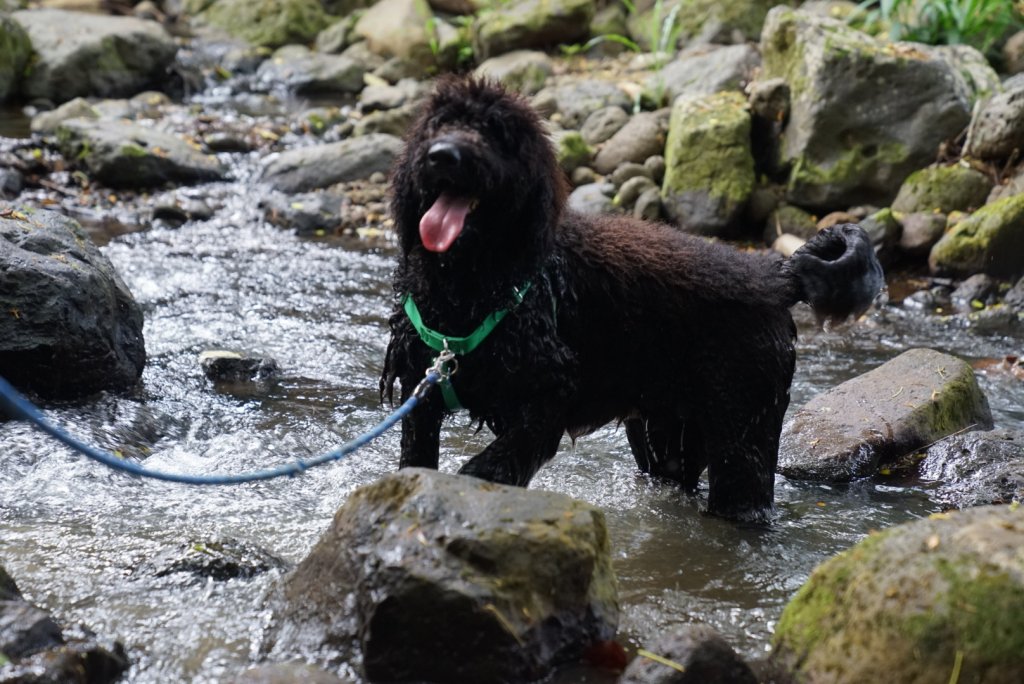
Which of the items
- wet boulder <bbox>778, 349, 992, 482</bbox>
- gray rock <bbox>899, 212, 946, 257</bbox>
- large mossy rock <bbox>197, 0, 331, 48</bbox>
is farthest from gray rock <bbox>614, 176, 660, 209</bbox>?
large mossy rock <bbox>197, 0, 331, 48</bbox>

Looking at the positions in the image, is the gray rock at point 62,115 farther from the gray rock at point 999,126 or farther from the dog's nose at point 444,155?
the dog's nose at point 444,155

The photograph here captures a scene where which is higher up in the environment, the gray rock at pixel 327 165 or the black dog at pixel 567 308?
the black dog at pixel 567 308

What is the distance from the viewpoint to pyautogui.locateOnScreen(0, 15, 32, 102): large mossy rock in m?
15.1

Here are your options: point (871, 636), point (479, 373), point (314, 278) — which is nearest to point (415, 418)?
point (479, 373)

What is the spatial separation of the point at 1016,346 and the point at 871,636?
5.73m

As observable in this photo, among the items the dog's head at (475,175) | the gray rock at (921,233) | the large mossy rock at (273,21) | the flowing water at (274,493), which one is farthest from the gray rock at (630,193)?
the large mossy rock at (273,21)

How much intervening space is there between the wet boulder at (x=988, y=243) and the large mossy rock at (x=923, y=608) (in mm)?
6331

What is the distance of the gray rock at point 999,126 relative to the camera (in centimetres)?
973

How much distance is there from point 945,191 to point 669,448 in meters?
5.89

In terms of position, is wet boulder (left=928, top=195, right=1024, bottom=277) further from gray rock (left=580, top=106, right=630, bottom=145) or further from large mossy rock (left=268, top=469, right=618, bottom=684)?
large mossy rock (left=268, top=469, right=618, bottom=684)

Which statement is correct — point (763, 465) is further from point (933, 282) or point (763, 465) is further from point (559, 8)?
point (559, 8)

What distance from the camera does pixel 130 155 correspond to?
39.3ft

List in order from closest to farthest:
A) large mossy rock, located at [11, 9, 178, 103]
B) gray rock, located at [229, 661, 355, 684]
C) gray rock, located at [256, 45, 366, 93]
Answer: gray rock, located at [229, 661, 355, 684] < large mossy rock, located at [11, 9, 178, 103] < gray rock, located at [256, 45, 366, 93]

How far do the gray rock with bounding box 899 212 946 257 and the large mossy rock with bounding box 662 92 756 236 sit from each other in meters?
1.60
